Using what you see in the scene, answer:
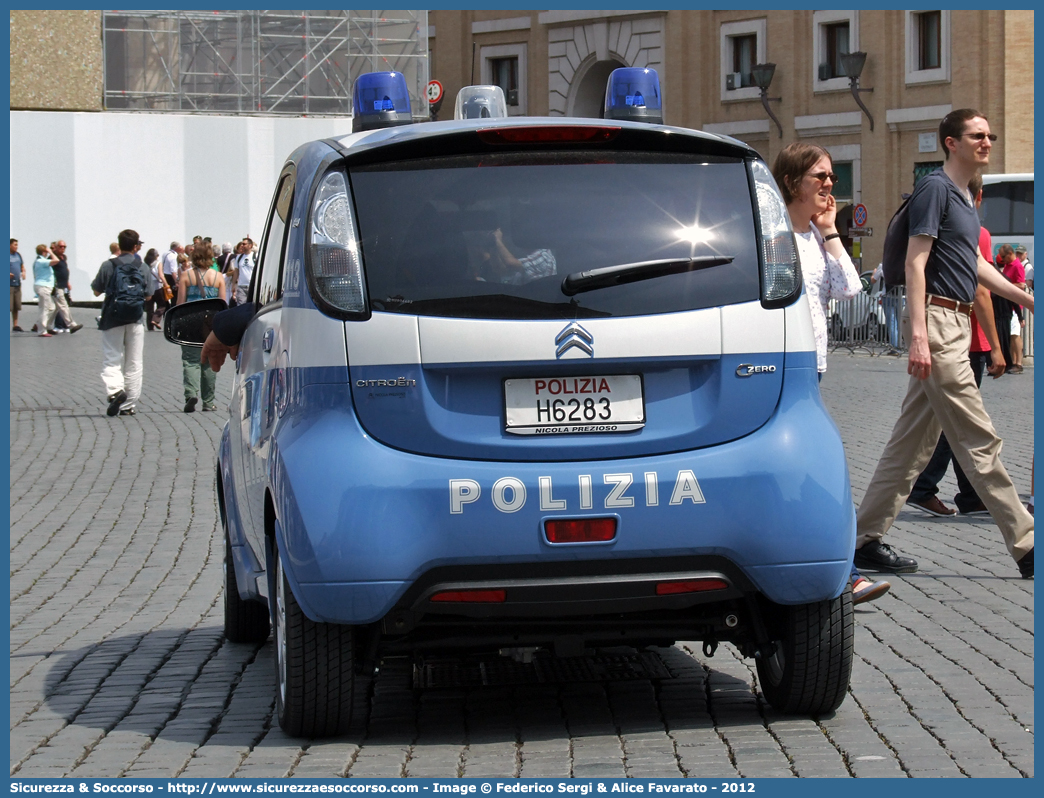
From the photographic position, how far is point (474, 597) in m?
4.44

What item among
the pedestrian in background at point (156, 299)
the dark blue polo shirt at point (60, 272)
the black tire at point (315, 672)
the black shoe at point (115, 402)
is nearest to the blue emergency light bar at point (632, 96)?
the black tire at point (315, 672)

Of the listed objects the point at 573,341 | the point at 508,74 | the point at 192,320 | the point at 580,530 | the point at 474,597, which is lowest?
the point at 474,597

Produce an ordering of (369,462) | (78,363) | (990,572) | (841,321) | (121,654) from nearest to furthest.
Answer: (369,462) < (121,654) < (990,572) < (78,363) < (841,321)

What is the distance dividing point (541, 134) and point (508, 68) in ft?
171

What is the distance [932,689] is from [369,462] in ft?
6.74

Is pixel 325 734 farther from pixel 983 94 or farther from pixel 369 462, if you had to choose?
pixel 983 94

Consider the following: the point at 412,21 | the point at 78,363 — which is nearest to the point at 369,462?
the point at 78,363

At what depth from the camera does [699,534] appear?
447cm

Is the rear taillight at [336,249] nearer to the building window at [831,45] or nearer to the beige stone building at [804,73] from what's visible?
the beige stone building at [804,73]

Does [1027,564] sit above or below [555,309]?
below

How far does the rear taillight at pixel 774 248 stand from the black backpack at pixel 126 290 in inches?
513

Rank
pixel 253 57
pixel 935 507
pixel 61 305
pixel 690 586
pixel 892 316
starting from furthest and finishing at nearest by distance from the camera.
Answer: pixel 253 57, pixel 61 305, pixel 892 316, pixel 935 507, pixel 690 586

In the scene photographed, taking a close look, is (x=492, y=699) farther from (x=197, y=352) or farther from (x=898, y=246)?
(x=197, y=352)


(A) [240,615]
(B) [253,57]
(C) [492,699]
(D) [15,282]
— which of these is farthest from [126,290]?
(B) [253,57]
